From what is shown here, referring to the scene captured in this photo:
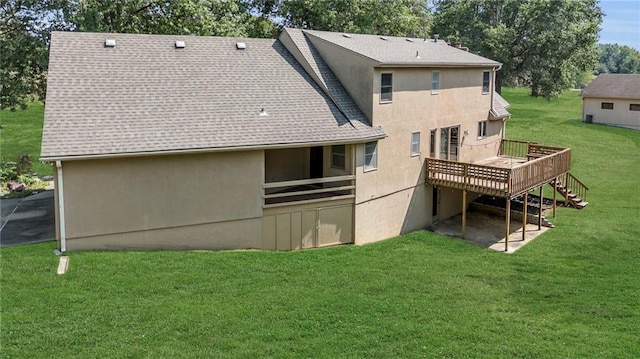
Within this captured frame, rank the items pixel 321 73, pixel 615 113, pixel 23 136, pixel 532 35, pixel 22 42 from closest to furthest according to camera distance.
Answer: pixel 321 73 → pixel 22 42 → pixel 23 136 → pixel 615 113 → pixel 532 35

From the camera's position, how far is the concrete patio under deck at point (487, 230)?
20125 millimetres

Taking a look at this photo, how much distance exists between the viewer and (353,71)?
1948cm

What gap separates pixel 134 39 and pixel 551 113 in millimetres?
47472

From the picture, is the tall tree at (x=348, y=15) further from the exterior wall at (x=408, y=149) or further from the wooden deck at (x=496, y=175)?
the wooden deck at (x=496, y=175)

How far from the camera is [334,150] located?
19297mm

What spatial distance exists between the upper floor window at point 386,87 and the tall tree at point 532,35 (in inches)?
1281

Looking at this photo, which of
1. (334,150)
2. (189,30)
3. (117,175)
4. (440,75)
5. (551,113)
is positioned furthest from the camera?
(551,113)

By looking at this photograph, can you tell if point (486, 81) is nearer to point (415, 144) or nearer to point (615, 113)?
point (415, 144)

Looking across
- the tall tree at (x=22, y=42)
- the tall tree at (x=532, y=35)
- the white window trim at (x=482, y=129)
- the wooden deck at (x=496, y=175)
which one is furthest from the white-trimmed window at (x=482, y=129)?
the tall tree at (x=532, y=35)

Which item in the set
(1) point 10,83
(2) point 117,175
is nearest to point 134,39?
(2) point 117,175

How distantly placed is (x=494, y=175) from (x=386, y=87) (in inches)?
204

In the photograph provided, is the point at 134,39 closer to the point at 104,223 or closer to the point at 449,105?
the point at 104,223

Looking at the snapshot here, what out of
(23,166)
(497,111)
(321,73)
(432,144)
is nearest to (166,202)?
(321,73)

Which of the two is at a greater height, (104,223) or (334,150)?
(334,150)
